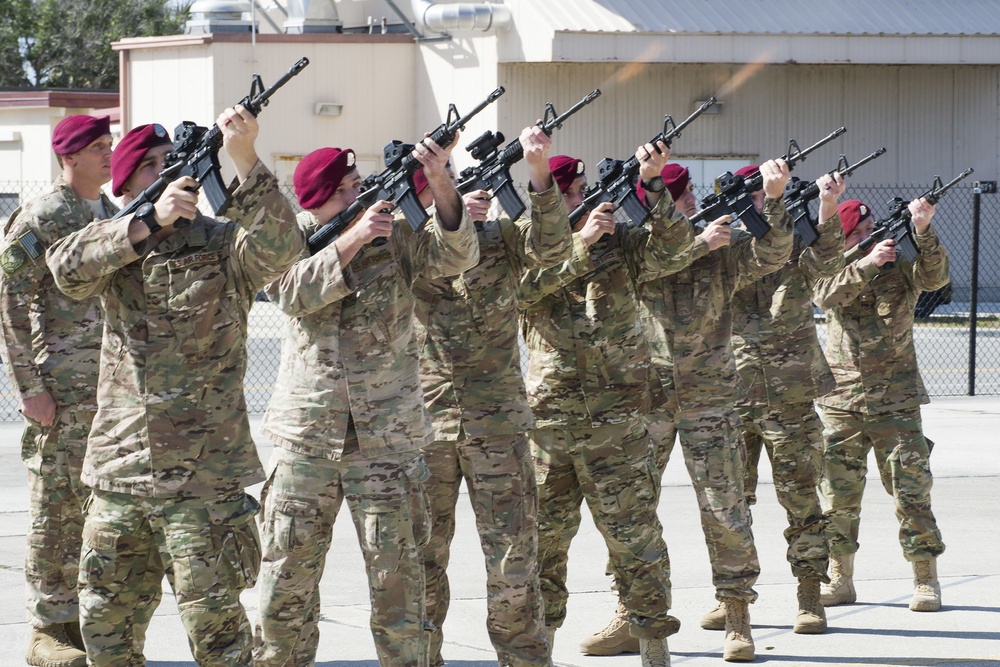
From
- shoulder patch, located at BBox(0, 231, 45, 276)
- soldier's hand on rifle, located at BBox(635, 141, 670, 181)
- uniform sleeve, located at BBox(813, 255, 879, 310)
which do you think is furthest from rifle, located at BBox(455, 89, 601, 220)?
uniform sleeve, located at BBox(813, 255, 879, 310)

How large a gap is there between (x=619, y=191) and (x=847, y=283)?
1.92 m

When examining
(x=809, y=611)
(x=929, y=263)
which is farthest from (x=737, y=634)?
(x=929, y=263)

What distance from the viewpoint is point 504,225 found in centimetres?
604

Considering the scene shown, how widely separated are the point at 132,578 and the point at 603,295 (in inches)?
91.1

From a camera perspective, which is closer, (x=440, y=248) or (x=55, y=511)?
(x=440, y=248)

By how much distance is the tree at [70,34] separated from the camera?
44219 millimetres

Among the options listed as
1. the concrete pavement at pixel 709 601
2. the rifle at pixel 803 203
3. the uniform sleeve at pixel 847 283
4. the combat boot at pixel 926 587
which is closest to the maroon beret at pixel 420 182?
the concrete pavement at pixel 709 601

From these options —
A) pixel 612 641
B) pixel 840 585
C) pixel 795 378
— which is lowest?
pixel 612 641

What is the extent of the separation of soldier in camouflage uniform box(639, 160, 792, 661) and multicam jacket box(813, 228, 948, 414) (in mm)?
1109

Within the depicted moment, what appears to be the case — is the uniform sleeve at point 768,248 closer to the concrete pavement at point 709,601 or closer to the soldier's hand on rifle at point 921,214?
the soldier's hand on rifle at point 921,214

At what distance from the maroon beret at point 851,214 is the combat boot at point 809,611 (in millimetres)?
2023

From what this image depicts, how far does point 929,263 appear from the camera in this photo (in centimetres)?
789

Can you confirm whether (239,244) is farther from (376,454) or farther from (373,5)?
(373,5)

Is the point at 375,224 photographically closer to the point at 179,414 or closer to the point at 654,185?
the point at 179,414
